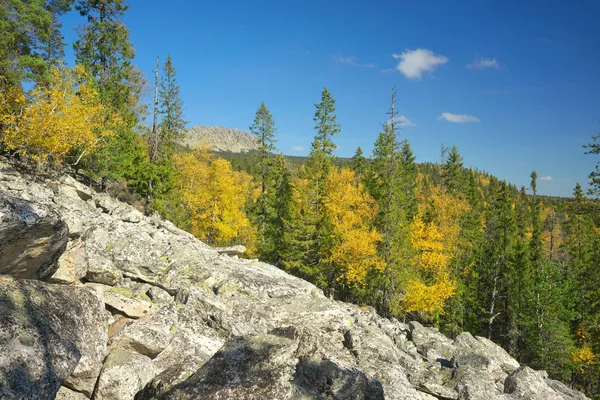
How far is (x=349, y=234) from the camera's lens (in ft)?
92.1

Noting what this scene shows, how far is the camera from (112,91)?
28.9 meters

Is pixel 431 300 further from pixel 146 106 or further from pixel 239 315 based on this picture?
pixel 146 106

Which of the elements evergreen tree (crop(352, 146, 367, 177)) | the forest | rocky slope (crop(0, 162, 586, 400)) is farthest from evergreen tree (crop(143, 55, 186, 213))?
evergreen tree (crop(352, 146, 367, 177))

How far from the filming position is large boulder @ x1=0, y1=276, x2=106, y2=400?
548 centimetres

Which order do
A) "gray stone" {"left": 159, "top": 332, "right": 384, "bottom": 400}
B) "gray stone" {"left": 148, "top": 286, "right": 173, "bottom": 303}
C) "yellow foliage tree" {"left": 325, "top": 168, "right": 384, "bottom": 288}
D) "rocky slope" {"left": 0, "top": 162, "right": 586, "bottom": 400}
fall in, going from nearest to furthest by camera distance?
"rocky slope" {"left": 0, "top": 162, "right": 586, "bottom": 400}, "gray stone" {"left": 159, "top": 332, "right": 384, "bottom": 400}, "gray stone" {"left": 148, "top": 286, "right": 173, "bottom": 303}, "yellow foliage tree" {"left": 325, "top": 168, "right": 384, "bottom": 288}

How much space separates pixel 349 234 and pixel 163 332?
66.2ft

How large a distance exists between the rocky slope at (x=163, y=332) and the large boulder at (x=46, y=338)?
2cm

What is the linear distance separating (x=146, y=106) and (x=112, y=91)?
27.5 feet

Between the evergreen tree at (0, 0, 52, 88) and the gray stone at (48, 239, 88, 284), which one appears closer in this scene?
the gray stone at (48, 239, 88, 284)

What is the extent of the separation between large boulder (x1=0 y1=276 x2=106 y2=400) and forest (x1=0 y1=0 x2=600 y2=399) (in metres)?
15.8

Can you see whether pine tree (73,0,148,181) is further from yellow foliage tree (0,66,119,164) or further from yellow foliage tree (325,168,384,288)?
yellow foliage tree (325,168,384,288)

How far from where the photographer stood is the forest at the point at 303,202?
73.9 feet

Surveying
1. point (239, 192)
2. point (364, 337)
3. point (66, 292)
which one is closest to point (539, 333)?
point (364, 337)

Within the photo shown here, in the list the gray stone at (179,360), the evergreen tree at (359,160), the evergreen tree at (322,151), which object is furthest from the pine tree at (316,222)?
the evergreen tree at (359,160)
